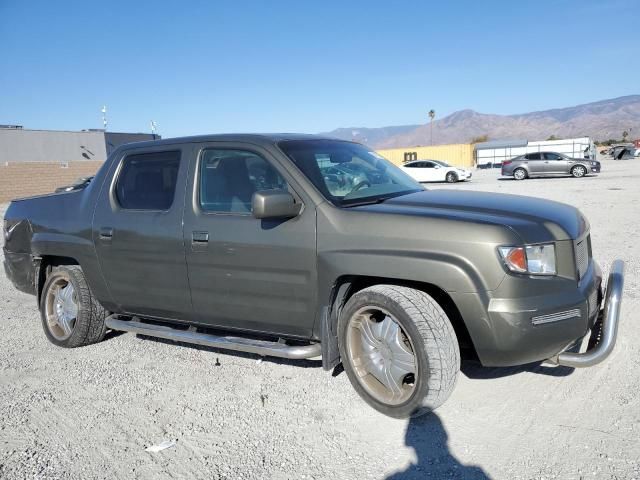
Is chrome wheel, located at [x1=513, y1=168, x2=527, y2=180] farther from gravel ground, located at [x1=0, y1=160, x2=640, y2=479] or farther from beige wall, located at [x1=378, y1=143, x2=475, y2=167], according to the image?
beige wall, located at [x1=378, y1=143, x2=475, y2=167]

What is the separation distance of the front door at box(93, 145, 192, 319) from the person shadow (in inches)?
75.3

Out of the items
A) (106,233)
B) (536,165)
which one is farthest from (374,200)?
(536,165)

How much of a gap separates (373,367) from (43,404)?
2.39 m

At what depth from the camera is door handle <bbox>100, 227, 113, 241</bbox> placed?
438 cm

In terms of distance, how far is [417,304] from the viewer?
3217mm

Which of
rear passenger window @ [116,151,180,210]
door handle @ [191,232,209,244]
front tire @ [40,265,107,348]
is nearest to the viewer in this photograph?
door handle @ [191,232,209,244]

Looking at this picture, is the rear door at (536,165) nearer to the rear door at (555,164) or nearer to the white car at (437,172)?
the rear door at (555,164)

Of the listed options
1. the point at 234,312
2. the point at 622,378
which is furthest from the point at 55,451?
the point at 622,378

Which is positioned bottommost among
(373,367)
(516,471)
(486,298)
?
(516,471)

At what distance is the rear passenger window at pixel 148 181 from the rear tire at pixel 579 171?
90.5 feet

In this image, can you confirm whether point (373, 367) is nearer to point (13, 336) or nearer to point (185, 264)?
point (185, 264)

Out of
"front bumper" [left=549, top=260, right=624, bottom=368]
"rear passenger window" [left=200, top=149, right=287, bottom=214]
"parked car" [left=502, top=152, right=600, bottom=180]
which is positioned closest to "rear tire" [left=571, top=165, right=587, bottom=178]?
"parked car" [left=502, top=152, right=600, bottom=180]

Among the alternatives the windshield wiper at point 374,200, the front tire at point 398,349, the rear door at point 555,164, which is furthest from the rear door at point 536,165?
the front tire at point 398,349

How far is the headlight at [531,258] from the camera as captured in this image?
9.91 feet
